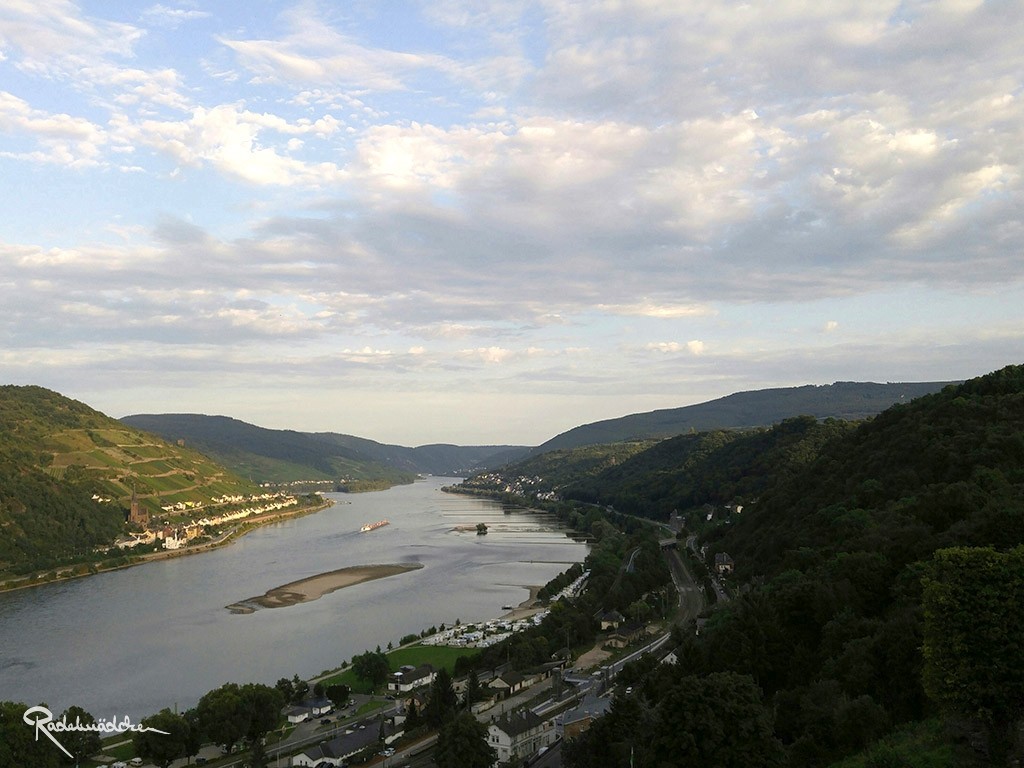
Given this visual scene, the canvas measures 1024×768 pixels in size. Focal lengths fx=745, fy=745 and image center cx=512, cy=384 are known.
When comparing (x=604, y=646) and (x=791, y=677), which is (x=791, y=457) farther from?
(x=791, y=677)

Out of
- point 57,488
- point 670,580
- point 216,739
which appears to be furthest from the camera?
point 57,488

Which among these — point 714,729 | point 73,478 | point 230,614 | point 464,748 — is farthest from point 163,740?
point 73,478

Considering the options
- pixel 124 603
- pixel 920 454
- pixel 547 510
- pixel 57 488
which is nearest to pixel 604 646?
pixel 920 454

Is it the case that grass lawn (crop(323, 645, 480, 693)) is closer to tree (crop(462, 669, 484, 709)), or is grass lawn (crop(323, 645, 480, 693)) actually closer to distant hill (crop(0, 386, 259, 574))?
tree (crop(462, 669, 484, 709))

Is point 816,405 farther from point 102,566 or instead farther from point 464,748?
point 464,748

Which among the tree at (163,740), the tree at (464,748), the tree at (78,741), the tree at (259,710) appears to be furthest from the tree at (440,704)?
the tree at (78,741)

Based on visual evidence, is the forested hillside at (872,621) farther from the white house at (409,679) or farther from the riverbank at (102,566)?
the riverbank at (102,566)
